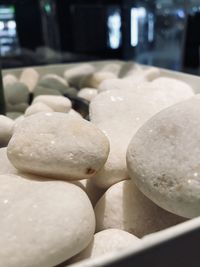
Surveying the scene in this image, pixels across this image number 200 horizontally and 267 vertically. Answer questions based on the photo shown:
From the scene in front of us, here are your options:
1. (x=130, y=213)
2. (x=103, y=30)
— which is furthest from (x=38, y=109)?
(x=103, y=30)

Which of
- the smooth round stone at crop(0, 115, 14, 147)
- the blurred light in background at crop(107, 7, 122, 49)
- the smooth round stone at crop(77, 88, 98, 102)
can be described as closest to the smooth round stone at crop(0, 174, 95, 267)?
the smooth round stone at crop(0, 115, 14, 147)

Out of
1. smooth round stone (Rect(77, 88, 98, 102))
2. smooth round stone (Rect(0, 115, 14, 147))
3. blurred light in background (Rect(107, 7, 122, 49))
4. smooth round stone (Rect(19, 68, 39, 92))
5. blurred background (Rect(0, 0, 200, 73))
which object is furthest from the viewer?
blurred light in background (Rect(107, 7, 122, 49))

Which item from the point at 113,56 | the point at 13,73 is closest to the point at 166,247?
the point at 13,73

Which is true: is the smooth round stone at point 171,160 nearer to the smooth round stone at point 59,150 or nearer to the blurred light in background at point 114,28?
the smooth round stone at point 59,150

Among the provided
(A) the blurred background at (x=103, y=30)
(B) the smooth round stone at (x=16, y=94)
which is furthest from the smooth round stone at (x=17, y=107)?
(A) the blurred background at (x=103, y=30)

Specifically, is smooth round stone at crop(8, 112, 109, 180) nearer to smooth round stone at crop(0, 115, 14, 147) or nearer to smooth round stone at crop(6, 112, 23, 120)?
smooth round stone at crop(0, 115, 14, 147)

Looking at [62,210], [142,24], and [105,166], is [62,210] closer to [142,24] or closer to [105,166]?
[105,166]

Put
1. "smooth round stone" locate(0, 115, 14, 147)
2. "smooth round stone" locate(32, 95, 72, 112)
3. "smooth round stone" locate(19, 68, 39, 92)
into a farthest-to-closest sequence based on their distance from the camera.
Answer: "smooth round stone" locate(19, 68, 39, 92)
"smooth round stone" locate(32, 95, 72, 112)
"smooth round stone" locate(0, 115, 14, 147)
